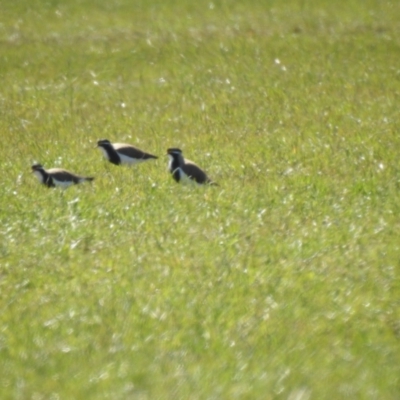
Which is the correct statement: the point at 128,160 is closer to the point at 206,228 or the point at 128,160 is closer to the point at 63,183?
the point at 63,183

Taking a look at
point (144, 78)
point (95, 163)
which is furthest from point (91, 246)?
point (144, 78)

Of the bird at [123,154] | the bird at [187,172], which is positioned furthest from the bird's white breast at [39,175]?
the bird at [187,172]

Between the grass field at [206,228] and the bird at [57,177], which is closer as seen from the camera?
the grass field at [206,228]

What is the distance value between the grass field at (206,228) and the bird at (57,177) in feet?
0.54

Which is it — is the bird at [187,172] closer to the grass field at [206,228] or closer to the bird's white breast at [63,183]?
the grass field at [206,228]

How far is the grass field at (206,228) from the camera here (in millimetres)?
7316

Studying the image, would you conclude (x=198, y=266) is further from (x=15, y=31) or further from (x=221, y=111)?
(x=15, y=31)

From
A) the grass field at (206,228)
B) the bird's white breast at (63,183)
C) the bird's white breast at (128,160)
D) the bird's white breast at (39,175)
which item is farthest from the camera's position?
the bird's white breast at (128,160)

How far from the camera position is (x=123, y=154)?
1405cm

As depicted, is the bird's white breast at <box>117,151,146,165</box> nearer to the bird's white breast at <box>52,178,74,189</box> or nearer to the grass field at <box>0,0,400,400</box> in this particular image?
the grass field at <box>0,0,400,400</box>

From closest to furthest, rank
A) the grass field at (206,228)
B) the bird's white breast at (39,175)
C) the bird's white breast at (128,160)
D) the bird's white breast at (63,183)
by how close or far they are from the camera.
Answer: the grass field at (206,228)
the bird's white breast at (63,183)
the bird's white breast at (39,175)
the bird's white breast at (128,160)

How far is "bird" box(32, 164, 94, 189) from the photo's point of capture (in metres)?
12.7

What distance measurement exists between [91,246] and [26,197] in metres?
2.18

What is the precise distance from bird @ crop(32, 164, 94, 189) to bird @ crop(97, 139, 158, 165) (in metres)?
0.99
